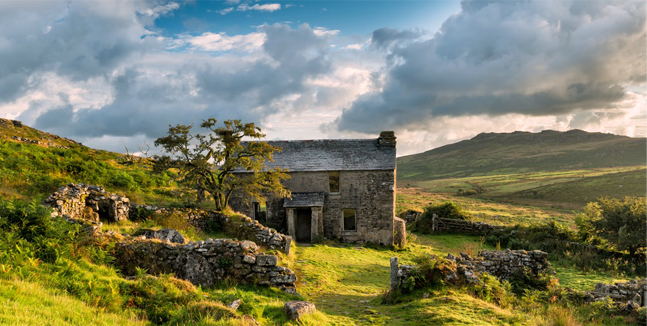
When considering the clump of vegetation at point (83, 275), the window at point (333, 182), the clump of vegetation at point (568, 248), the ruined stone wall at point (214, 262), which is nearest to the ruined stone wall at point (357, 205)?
the window at point (333, 182)

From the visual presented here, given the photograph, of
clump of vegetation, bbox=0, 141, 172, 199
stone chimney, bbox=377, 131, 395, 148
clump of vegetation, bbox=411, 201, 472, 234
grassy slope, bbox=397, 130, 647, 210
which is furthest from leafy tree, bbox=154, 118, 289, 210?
grassy slope, bbox=397, 130, 647, 210

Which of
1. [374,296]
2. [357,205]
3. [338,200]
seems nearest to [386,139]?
[357,205]

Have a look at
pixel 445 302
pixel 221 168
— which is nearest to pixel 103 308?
pixel 445 302

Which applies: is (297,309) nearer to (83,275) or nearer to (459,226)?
(83,275)

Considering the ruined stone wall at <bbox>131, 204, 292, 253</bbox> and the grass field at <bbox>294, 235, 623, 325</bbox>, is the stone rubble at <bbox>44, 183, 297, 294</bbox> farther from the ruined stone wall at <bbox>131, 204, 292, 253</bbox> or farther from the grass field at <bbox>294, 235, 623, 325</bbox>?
the ruined stone wall at <bbox>131, 204, 292, 253</bbox>

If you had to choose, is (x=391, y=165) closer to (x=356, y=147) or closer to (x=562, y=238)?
(x=356, y=147)

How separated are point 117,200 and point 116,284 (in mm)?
9419

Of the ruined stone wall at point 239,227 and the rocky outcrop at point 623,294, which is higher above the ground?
the ruined stone wall at point 239,227

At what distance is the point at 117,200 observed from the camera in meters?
16.1

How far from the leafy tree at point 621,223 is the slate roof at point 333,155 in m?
13.2

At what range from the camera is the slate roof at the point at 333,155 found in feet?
86.7

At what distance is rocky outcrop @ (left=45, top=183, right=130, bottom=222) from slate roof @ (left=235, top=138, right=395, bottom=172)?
1209 cm

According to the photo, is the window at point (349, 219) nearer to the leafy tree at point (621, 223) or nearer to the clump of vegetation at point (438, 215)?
the clump of vegetation at point (438, 215)

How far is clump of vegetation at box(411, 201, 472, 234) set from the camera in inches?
1321
